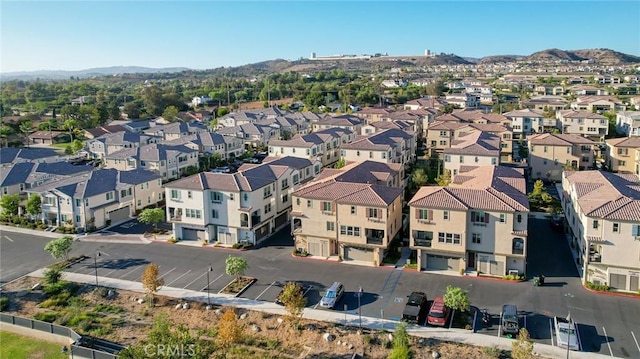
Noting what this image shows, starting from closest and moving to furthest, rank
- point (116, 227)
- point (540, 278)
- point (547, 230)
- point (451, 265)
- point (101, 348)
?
point (101, 348), point (540, 278), point (451, 265), point (547, 230), point (116, 227)

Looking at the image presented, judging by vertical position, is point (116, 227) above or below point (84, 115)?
below

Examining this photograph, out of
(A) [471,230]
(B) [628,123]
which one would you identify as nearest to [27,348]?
(A) [471,230]

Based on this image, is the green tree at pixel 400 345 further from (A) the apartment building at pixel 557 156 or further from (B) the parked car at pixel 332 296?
(A) the apartment building at pixel 557 156

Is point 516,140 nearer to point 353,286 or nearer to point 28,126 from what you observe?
point 353,286

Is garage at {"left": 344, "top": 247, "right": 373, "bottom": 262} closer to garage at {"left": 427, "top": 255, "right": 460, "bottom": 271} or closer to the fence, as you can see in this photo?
garage at {"left": 427, "top": 255, "right": 460, "bottom": 271}

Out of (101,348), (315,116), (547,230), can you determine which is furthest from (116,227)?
(315,116)

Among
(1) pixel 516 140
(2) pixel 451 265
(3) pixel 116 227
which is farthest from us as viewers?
(1) pixel 516 140

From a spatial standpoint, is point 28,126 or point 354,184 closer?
point 354,184
